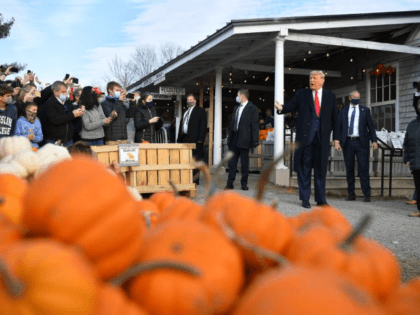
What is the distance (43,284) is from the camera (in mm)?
782

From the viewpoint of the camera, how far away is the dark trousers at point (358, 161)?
892cm

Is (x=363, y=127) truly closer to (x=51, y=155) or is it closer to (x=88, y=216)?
(x=51, y=155)

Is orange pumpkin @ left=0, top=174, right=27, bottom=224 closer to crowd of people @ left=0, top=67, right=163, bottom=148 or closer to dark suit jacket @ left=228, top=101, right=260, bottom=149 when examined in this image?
crowd of people @ left=0, top=67, right=163, bottom=148

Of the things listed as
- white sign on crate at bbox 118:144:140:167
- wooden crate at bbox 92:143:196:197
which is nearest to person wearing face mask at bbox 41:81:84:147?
wooden crate at bbox 92:143:196:197

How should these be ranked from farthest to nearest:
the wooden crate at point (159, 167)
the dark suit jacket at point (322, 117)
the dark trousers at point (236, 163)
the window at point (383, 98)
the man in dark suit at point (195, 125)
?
the window at point (383, 98)
the man in dark suit at point (195, 125)
the dark trousers at point (236, 163)
the wooden crate at point (159, 167)
the dark suit jacket at point (322, 117)

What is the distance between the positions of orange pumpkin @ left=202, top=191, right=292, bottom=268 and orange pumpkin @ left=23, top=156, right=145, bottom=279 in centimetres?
25

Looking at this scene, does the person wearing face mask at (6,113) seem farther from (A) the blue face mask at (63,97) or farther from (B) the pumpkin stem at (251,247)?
(B) the pumpkin stem at (251,247)

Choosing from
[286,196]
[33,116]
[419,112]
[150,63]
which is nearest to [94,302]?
[33,116]

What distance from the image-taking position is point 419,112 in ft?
22.0

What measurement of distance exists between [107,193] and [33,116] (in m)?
5.66

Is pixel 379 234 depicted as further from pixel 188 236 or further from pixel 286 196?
pixel 188 236

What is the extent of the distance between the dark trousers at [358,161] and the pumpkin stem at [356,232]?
Answer: 8.25 m

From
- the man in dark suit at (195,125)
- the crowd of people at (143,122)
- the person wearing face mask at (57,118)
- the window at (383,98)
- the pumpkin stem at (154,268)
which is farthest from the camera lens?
the window at (383,98)

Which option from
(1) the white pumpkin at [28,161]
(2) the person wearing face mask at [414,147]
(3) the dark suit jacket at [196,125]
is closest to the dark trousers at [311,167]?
(2) the person wearing face mask at [414,147]
